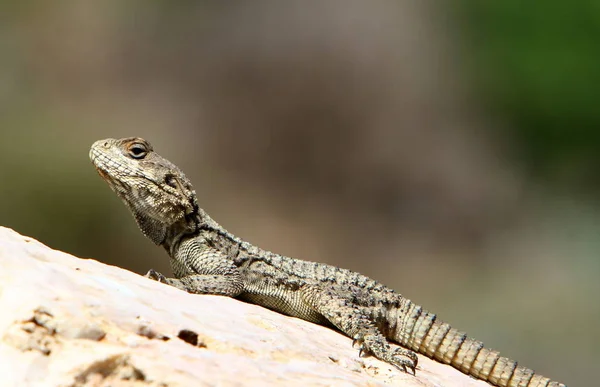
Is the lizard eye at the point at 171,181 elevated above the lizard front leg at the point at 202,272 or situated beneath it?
elevated above

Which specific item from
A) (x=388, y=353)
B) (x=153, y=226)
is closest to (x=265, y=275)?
(x=153, y=226)

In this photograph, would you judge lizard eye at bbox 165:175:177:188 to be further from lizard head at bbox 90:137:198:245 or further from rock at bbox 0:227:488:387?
rock at bbox 0:227:488:387

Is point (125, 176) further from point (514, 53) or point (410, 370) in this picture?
point (514, 53)

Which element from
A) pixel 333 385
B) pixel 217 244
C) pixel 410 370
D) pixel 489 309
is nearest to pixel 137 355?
pixel 333 385

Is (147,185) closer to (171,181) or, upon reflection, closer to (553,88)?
(171,181)

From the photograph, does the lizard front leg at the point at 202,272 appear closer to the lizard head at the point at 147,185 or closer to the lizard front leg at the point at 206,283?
the lizard front leg at the point at 206,283

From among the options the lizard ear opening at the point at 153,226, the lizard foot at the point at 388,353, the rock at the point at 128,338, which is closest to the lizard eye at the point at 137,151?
the lizard ear opening at the point at 153,226

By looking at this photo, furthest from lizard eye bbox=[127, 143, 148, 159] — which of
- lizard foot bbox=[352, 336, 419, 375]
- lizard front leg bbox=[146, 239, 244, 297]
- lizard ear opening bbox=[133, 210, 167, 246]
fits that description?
lizard foot bbox=[352, 336, 419, 375]
